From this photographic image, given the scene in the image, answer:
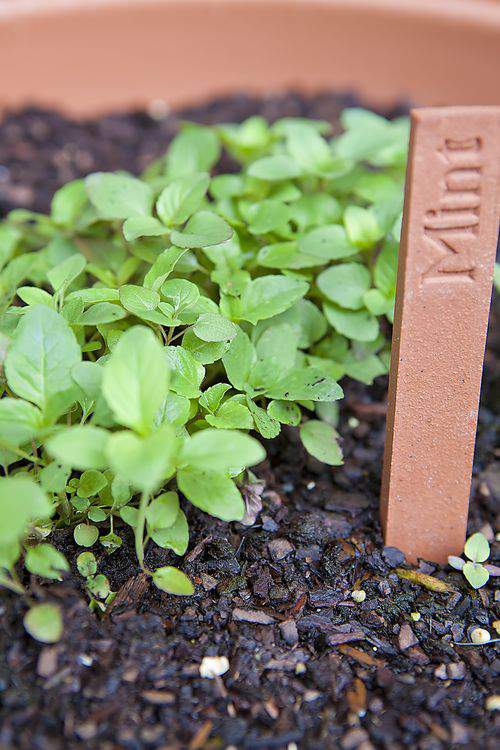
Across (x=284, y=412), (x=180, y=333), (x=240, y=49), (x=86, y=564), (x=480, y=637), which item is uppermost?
(x=240, y=49)

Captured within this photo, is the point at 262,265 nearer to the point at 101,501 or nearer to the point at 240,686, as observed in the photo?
the point at 101,501

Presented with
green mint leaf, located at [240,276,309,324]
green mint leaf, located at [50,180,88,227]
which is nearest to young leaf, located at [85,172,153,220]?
green mint leaf, located at [50,180,88,227]

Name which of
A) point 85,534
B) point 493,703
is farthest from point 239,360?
point 493,703

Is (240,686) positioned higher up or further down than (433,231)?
further down

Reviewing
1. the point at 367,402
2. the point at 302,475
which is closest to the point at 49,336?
the point at 302,475

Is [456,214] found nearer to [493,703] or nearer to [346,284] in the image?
[346,284]

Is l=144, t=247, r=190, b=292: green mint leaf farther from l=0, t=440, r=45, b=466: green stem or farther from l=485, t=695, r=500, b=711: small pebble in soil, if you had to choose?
l=485, t=695, r=500, b=711: small pebble in soil
